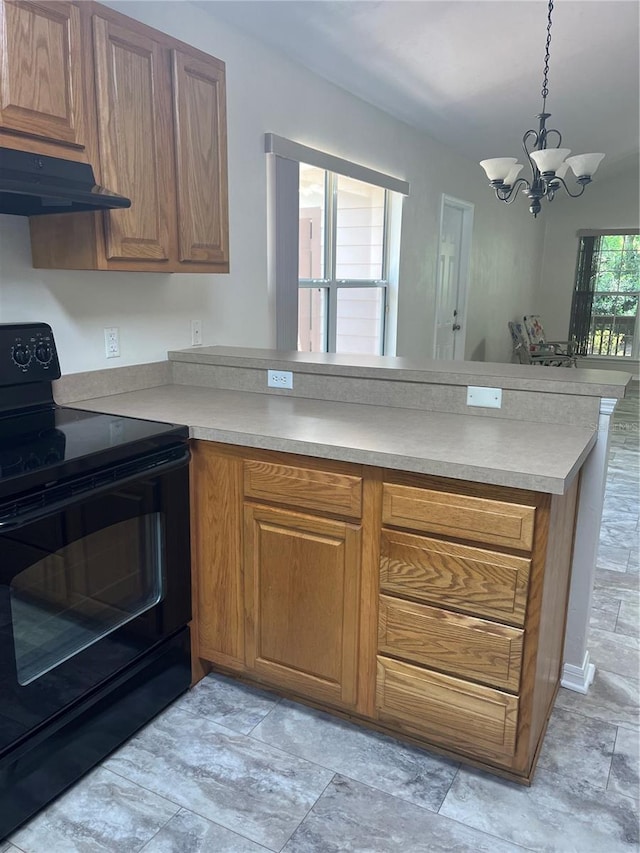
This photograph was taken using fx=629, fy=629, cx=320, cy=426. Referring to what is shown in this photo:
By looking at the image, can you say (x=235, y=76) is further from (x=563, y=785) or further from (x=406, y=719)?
(x=563, y=785)

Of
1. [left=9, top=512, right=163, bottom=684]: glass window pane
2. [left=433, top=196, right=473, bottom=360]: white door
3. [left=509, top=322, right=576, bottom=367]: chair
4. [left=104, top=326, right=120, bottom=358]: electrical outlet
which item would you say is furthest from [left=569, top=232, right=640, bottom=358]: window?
[left=9, top=512, right=163, bottom=684]: glass window pane

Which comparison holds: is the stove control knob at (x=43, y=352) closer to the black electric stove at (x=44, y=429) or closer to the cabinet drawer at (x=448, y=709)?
the black electric stove at (x=44, y=429)

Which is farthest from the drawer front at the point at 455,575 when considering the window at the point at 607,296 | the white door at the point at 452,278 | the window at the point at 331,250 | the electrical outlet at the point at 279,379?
the window at the point at 607,296

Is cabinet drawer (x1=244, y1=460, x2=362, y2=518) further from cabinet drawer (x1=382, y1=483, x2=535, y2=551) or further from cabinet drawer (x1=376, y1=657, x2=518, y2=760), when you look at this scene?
cabinet drawer (x1=376, y1=657, x2=518, y2=760)

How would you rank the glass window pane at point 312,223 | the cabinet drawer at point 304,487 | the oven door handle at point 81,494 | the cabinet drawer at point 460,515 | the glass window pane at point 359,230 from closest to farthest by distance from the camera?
1. the oven door handle at point 81,494
2. the cabinet drawer at point 460,515
3. the cabinet drawer at point 304,487
4. the glass window pane at point 312,223
5. the glass window pane at point 359,230

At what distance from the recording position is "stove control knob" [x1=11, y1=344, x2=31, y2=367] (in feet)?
6.47

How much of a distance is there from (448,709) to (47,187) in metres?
1.68

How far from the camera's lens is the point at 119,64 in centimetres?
189

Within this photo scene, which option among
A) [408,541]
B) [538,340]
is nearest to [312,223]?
[408,541]

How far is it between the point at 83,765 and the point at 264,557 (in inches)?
28.3

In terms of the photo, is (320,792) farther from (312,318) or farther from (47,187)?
(312,318)

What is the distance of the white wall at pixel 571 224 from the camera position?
339 inches

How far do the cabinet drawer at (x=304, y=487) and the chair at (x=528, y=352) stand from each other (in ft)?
21.7

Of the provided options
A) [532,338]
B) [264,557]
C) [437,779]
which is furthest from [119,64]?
[532,338]
